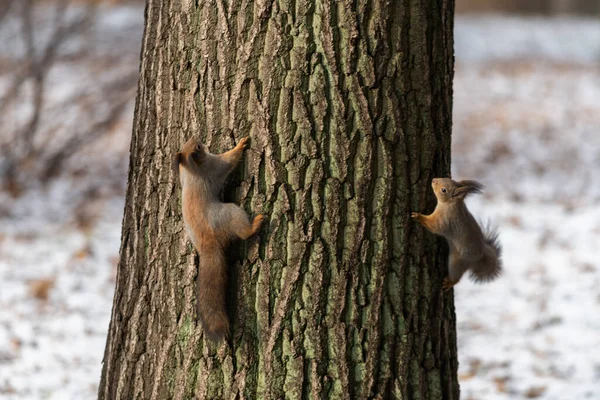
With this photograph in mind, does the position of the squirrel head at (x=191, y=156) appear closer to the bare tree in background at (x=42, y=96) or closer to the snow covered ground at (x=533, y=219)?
the snow covered ground at (x=533, y=219)

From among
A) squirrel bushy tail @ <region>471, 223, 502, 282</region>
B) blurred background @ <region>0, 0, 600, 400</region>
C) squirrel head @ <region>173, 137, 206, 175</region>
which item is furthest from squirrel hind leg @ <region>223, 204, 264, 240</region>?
blurred background @ <region>0, 0, 600, 400</region>

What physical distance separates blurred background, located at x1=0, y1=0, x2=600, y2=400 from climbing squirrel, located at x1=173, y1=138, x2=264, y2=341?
7.24 feet

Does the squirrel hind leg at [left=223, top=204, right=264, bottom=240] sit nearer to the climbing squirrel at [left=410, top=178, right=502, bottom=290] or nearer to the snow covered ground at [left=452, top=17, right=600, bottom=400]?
the climbing squirrel at [left=410, top=178, right=502, bottom=290]

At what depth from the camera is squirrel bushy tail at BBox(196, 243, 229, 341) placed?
2.39 m

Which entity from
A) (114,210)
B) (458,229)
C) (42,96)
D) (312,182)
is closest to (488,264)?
(458,229)

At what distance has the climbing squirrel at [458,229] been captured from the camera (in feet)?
8.07

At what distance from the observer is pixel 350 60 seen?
2.33 meters

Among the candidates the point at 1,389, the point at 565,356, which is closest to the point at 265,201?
the point at 1,389

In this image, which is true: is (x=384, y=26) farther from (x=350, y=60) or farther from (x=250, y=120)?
(x=250, y=120)

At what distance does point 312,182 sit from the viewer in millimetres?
2363

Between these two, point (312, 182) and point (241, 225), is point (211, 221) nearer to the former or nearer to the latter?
point (241, 225)

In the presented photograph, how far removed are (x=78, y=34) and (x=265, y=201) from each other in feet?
20.9

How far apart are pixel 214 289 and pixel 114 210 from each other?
578cm

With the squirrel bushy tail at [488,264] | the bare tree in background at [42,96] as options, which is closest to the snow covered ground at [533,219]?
the squirrel bushy tail at [488,264]
